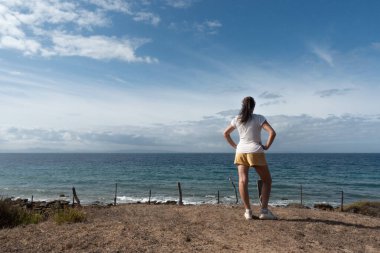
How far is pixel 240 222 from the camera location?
7.26 meters

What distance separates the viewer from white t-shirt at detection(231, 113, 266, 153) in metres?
7.17

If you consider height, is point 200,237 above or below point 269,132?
below

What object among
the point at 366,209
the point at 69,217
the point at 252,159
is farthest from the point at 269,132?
the point at 366,209

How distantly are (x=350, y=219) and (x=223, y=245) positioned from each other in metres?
4.34

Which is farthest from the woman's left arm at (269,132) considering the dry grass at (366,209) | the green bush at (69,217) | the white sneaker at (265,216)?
the dry grass at (366,209)

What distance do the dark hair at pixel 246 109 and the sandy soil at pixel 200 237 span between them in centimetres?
202

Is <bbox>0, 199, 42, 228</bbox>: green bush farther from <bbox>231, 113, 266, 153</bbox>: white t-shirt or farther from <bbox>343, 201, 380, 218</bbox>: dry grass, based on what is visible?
<bbox>343, 201, 380, 218</bbox>: dry grass

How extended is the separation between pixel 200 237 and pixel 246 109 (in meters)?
2.60

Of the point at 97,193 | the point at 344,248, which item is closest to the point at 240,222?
the point at 344,248

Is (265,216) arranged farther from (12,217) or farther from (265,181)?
(12,217)

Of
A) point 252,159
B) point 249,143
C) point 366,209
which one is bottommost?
point 366,209

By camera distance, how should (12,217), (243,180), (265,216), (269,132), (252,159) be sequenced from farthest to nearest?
(12,217)
(265,216)
(243,180)
(252,159)
(269,132)

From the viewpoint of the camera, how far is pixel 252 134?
7.22 metres

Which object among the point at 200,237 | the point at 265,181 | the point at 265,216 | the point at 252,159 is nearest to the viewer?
the point at 200,237
